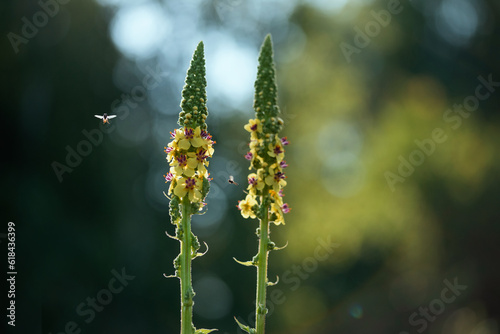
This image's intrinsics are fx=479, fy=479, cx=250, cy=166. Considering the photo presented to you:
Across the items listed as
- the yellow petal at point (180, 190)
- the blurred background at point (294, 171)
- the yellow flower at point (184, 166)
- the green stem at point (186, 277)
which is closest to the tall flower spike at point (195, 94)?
the yellow flower at point (184, 166)

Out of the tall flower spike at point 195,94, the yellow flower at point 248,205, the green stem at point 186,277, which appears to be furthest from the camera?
the yellow flower at point 248,205

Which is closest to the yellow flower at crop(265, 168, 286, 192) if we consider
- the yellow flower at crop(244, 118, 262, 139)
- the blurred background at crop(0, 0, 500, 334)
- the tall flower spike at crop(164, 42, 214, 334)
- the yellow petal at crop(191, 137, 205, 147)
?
the yellow flower at crop(244, 118, 262, 139)

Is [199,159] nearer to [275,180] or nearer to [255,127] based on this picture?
[255,127]

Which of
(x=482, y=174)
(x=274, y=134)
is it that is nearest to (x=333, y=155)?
(x=482, y=174)

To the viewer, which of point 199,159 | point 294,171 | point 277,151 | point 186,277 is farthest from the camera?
point 294,171

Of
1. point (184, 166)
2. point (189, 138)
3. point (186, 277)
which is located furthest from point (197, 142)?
point (186, 277)

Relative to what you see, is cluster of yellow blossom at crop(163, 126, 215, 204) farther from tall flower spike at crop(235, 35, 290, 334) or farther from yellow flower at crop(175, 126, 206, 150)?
tall flower spike at crop(235, 35, 290, 334)

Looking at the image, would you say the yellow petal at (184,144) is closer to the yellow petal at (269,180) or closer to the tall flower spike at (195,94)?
the tall flower spike at (195,94)
